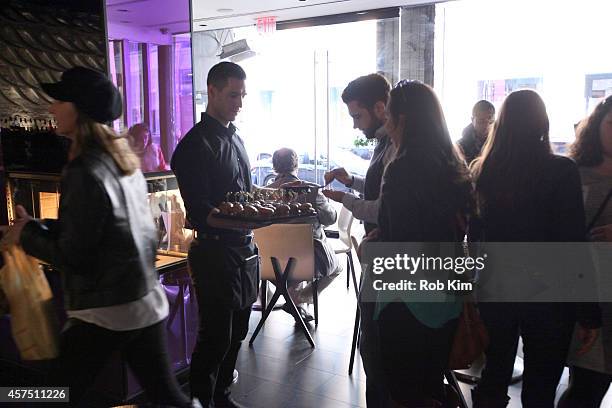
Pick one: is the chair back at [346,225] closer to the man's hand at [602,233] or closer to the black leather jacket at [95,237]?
the man's hand at [602,233]

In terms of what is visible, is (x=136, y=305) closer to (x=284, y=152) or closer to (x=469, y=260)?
(x=469, y=260)

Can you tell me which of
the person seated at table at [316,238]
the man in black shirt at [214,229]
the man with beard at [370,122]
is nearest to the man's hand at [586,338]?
the man with beard at [370,122]

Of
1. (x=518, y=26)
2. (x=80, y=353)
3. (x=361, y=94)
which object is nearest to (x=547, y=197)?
(x=361, y=94)

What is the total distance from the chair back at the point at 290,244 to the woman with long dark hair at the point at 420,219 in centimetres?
162

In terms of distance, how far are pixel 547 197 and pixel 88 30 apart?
2.25m

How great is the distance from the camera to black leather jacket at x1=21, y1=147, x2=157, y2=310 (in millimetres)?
1497

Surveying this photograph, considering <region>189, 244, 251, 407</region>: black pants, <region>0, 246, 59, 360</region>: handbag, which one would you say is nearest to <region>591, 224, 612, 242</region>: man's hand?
<region>189, 244, 251, 407</region>: black pants

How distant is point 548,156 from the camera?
167 centimetres

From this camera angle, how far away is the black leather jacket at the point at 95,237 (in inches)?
58.9

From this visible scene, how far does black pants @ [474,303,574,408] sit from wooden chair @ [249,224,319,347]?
1708 millimetres

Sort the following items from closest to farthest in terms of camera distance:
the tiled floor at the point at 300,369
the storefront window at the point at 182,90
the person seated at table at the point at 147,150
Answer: the tiled floor at the point at 300,369 → the person seated at table at the point at 147,150 → the storefront window at the point at 182,90

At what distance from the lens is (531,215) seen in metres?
1.64

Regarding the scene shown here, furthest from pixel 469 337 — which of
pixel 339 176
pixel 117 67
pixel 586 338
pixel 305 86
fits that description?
pixel 305 86

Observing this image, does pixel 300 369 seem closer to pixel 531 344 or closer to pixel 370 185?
pixel 370 185
